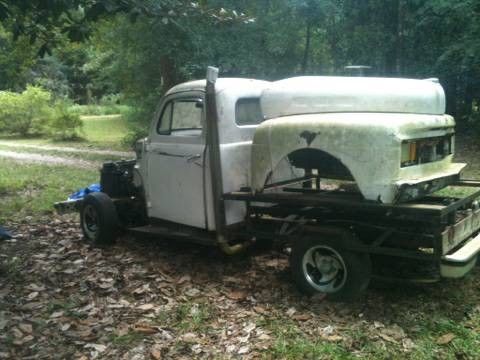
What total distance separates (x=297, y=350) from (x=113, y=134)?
73.5 ft

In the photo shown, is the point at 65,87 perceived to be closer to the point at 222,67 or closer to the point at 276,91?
the point at 222,67

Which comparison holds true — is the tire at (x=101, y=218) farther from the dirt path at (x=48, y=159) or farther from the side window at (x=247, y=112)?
the dirt path at (x=48, y=159)

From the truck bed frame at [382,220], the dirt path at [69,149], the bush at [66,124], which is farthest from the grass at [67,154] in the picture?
the truck bed frame at [382,220]

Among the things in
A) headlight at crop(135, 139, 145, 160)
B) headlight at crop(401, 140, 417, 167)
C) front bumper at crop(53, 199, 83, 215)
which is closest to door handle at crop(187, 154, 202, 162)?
headlight at crop(135, 139, 145, 160)

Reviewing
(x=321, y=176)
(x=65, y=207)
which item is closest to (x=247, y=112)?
(x=321, y=176)

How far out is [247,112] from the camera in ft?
21.2

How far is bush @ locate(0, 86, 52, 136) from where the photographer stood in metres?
25.3

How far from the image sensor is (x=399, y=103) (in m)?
5.14

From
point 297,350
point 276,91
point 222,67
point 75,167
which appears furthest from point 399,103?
point 75,167

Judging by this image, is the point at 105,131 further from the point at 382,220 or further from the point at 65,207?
the point at 382,220

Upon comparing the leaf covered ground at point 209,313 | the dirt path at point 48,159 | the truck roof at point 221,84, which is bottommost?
the leaf covered ground at point 209,313

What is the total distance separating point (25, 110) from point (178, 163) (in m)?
21.3

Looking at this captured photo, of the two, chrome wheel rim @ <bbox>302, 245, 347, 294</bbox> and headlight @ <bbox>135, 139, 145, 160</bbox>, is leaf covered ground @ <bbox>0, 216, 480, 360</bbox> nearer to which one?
chrome wheel rim @ <bbox>302, 245, 347, 294</bbox>

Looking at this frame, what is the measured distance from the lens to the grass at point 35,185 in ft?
31.9
